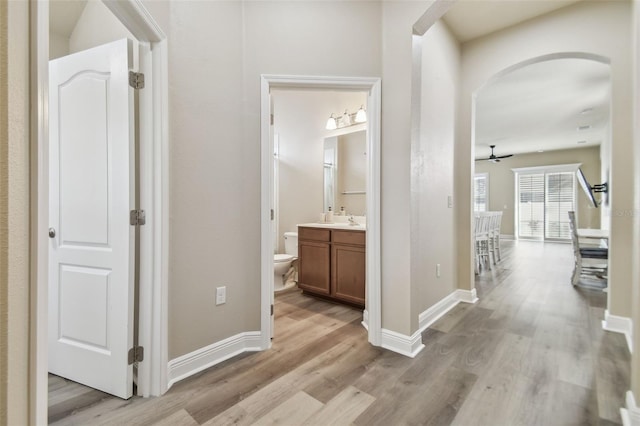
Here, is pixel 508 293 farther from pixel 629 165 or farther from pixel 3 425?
pixel 3 425

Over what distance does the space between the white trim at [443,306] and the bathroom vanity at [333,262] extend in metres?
0.61

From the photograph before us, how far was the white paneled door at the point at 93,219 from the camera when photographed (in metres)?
1.60

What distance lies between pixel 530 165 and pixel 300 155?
870 cm

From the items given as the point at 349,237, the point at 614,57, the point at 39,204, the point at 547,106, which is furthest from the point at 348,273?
the point at 547,106

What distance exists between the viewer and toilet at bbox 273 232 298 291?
11.7ft

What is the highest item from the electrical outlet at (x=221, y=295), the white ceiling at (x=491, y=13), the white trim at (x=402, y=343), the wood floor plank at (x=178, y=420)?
the white ceiling at (x=491, y=13)

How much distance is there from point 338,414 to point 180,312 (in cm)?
111

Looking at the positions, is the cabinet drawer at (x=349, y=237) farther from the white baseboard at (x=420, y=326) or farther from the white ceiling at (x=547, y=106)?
the white ceiling at (x=547, y=106)

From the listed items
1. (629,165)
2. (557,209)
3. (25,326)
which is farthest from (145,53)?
(557,209)

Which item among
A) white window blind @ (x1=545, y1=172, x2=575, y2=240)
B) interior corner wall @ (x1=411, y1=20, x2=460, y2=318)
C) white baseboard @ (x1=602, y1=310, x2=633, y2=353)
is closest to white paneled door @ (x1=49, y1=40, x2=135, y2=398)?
interior corner wall @ (x1=411, y1=20, x2=460, y2=318)

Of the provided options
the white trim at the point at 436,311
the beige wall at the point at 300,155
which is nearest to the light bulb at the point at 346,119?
the beige wall at the point at 300,155

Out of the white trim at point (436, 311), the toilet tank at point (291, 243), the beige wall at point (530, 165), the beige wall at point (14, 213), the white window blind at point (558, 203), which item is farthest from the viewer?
the white window blind at point (558, 203)

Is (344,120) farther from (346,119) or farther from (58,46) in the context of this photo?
(58,46)

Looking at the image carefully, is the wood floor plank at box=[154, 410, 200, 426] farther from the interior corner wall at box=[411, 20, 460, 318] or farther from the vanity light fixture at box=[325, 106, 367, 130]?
the vanity light fixture at box=[325, 106, 367, 130]
